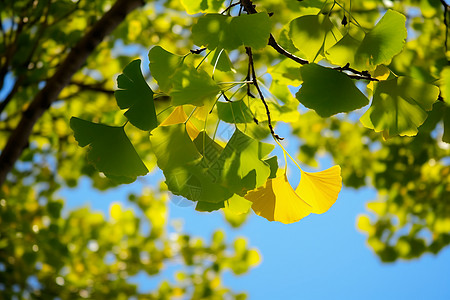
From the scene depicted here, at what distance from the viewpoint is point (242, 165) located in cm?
51

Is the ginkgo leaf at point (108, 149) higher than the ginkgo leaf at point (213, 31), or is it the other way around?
the ginkgo leaf at point (213, 31)

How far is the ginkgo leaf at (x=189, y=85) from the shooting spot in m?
0.51

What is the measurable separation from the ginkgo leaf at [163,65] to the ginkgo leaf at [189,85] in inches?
1.4

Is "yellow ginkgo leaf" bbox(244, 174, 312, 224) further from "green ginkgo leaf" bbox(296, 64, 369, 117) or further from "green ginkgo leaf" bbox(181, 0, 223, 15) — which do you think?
"green ginkgo leaf" bbox(181, 0, 223, 15)

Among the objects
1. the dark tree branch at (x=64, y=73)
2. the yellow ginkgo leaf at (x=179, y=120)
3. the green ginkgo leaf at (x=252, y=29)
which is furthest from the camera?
the dark tree branch at (x=64, y=73)

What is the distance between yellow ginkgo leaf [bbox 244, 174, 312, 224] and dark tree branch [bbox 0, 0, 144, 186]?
2.72 feet

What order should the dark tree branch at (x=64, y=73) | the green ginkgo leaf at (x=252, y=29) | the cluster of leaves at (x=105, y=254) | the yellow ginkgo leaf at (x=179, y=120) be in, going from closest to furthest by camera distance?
the green ginkgo leaf at (x=252, y=29) < the yellow ginkgo leaf at (x=179, y=120) < the dark tree branch at (x=64, y=73) < the cluster of leaves at (x=105, y=254)

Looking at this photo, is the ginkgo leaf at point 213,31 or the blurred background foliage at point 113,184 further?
the blurred background foliage at point 113,184

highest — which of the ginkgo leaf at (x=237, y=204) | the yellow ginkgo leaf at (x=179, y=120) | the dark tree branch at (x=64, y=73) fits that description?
the dark tree branch at (x=64, y=73)

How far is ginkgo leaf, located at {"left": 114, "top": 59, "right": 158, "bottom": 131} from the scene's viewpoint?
20.5 inches

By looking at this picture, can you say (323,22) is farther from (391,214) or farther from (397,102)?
(391,214)

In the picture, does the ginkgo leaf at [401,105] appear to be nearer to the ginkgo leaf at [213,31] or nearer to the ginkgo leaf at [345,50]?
the ginkgo leaf at [345,50]

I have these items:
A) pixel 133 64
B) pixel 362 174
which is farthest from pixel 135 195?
pixel 133 64

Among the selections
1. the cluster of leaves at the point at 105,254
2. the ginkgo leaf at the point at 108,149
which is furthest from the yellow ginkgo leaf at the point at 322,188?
the cluster of leaves at the point at 105,254
